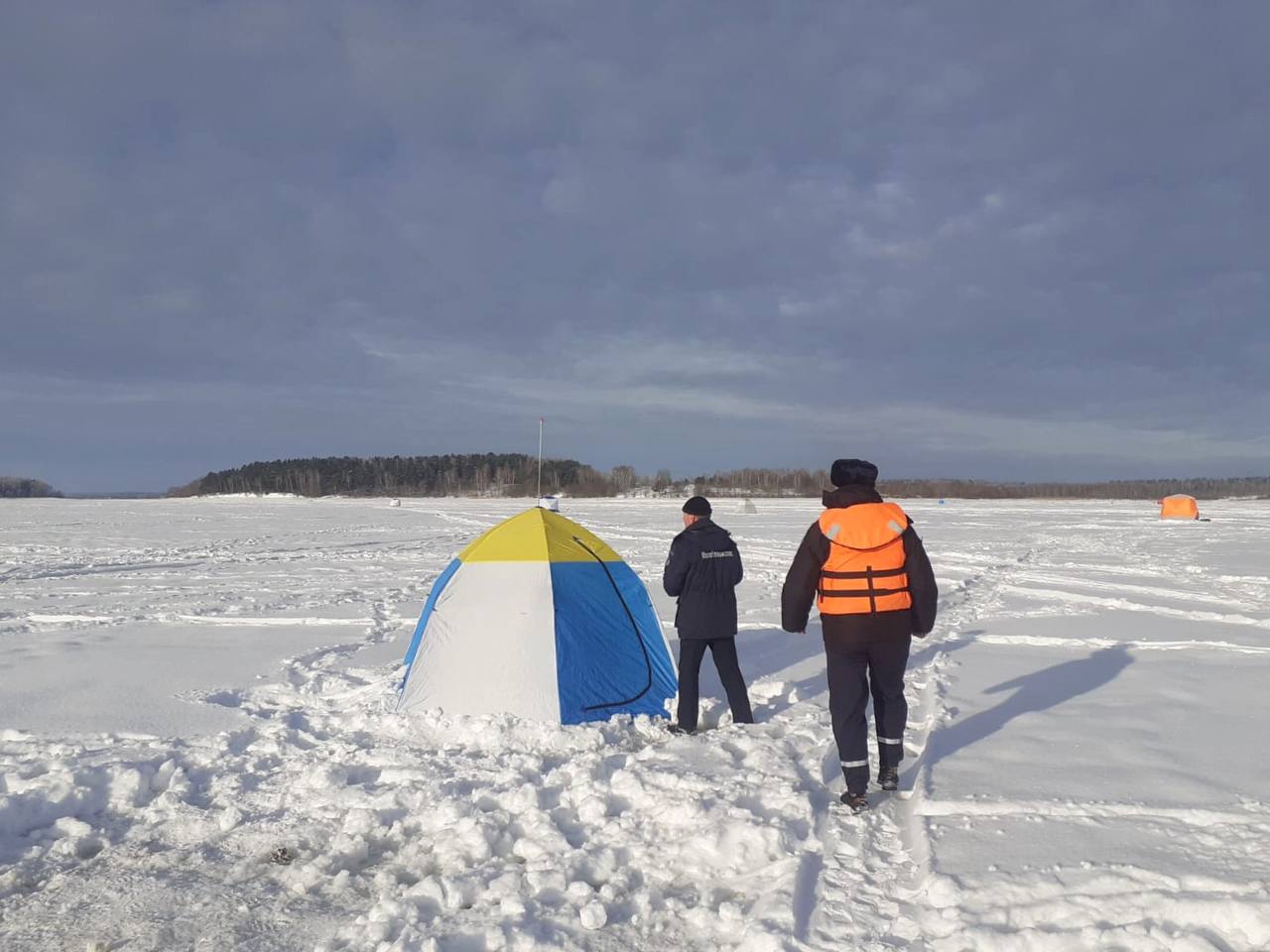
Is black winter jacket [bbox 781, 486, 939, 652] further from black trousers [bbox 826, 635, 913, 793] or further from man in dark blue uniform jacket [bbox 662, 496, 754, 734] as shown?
man in dark blue uniform jacket [bbox 662, 496, 754, 734]

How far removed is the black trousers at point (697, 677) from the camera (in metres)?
5.66

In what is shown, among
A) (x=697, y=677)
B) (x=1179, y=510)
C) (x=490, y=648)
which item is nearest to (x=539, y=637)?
(x=490, y=648)

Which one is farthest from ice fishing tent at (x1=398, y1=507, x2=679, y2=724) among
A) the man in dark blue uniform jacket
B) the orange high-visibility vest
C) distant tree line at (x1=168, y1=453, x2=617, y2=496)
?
distant tree line at (x1=168, y1=453, x2=617, y2=496)

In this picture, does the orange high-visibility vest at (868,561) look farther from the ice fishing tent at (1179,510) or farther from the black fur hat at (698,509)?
the ice fishing tent at (1179,510)

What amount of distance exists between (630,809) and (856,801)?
1.14m

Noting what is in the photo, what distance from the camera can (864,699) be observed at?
443 centimetres

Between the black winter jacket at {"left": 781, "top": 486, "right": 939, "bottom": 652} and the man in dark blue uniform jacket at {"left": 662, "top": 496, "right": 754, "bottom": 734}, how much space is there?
1180mm

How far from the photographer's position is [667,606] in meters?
10.8

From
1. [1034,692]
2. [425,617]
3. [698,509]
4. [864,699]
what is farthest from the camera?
[1034,692]

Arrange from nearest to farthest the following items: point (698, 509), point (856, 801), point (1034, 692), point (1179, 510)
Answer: point (856, 801) → point (698, 509) → point (1034, 692) → point (1179, 510)

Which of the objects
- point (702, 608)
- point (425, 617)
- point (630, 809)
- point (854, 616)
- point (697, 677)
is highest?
point (854, 616)

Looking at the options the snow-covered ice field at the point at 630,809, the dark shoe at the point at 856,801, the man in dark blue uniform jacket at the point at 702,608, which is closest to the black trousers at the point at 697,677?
the man in dark blue uniform jacket at the point at 702,608

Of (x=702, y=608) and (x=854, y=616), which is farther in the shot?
(x=702, y=608)

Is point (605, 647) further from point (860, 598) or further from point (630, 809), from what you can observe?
point (860, 598)
